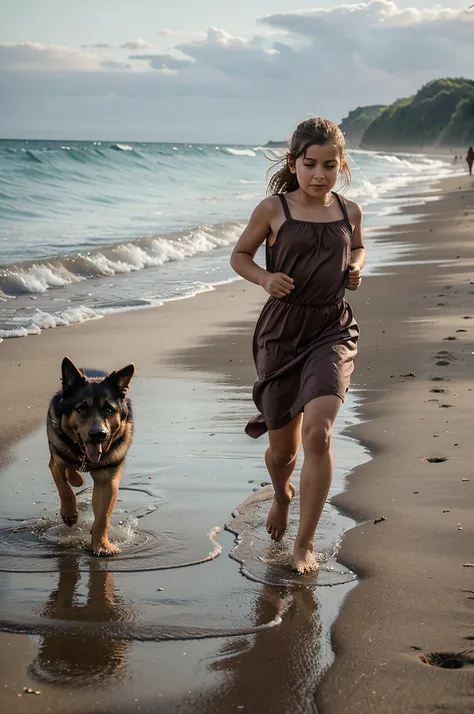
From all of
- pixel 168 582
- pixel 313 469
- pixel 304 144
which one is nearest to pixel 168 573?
pixel 168 582

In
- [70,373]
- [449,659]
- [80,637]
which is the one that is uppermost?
[70,373]

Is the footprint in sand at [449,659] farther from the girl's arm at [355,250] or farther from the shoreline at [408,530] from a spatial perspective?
the girl's arm at [355,250]

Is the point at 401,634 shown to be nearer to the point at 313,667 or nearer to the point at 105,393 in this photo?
the point at 313,667

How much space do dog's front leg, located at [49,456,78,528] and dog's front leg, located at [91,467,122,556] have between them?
266 mm

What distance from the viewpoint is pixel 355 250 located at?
170 inches

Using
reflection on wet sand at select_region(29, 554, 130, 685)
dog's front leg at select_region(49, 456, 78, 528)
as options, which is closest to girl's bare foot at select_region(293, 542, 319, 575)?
reflection on wet sand at select_region(29, 554, 130, 685)

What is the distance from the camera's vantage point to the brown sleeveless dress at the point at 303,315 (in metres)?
4.07

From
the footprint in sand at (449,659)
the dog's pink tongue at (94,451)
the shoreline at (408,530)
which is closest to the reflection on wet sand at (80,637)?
the dog's pink tongue at (94,451)

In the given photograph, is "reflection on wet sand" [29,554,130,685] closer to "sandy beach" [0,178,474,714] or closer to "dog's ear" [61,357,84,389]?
"sandy beach" [0,178,474,714]

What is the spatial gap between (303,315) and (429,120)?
157 meters

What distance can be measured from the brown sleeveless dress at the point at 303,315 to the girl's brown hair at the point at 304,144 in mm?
204

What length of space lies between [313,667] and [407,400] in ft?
12.1

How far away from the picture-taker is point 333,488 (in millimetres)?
4961

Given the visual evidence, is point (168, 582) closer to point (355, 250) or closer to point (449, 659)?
point (449, 659)
